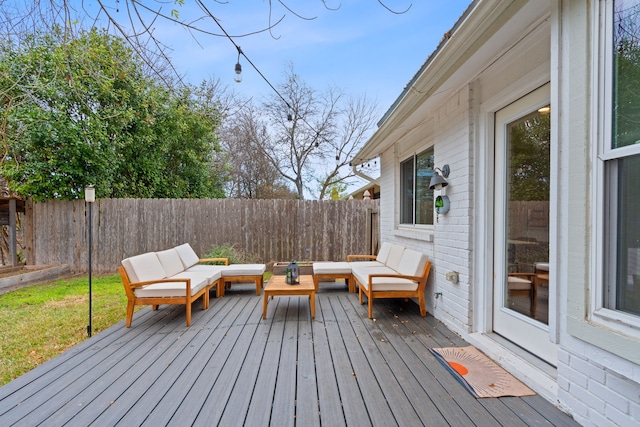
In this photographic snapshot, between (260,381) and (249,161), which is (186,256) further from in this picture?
(249,161)

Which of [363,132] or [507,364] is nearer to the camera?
[507,364]

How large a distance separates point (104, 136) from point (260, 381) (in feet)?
22.4

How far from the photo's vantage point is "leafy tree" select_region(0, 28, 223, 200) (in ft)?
17.4

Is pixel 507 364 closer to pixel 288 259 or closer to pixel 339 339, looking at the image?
pixel 339 339

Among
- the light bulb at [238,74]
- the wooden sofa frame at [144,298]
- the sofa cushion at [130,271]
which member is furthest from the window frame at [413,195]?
the sofa cushion at [130,271]

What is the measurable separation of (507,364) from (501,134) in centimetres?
205

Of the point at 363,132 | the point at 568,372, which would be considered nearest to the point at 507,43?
the point at 568,372

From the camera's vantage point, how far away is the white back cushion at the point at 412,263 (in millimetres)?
3738

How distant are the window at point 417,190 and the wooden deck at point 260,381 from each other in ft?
5.35

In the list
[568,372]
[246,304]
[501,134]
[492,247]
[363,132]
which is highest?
[363,132]

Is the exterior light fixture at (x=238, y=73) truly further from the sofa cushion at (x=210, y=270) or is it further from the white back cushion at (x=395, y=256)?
the white back cushion at (x=395, y=256)

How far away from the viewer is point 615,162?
1.49 meters

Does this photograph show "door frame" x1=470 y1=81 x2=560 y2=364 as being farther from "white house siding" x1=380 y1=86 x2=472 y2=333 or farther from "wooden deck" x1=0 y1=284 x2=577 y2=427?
"wooden deck" x1=0 y1=284 x2=577 y2=427

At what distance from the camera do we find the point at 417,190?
454 cm
